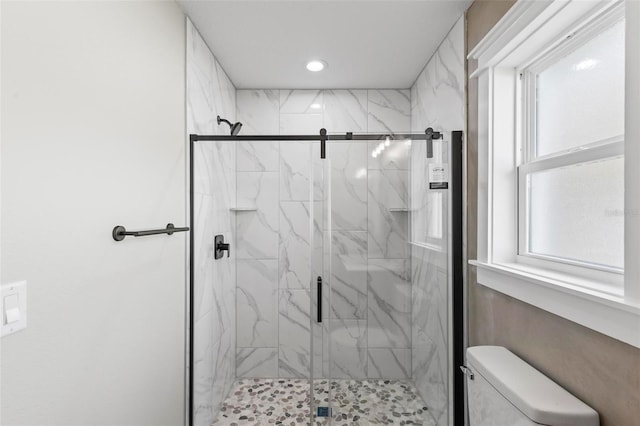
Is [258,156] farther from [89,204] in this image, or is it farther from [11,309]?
[11,309]

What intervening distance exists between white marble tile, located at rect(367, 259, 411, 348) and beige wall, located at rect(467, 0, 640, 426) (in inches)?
13.6

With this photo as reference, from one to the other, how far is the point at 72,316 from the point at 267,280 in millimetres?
1669

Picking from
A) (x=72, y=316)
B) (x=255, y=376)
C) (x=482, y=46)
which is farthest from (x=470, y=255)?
(x=255, y=376)

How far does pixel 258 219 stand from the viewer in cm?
259

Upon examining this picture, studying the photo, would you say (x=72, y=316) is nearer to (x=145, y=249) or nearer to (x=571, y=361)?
(x=145, y=249)

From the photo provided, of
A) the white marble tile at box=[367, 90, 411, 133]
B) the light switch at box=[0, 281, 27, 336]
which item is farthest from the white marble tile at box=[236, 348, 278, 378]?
the white marble tile at box=[367, 90, 411, 133]

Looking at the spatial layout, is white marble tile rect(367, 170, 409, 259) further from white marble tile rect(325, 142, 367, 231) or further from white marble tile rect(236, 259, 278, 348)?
white marble tile rect(236, 259, 278, 348)

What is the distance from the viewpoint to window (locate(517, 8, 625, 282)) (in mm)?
967

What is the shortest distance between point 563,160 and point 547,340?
24.8 inches

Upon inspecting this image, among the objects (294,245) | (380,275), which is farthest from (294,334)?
(380,275)

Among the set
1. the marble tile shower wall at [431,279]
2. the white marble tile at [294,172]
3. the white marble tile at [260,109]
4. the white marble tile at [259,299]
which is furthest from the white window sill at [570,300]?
the white marble tile at [260,109]

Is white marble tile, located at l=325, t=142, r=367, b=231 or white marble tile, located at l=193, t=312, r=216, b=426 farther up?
white marble tile, located at l=325, t=142, r=367, b=231

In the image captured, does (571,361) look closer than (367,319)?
Yes

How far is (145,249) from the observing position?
137 centimetres
